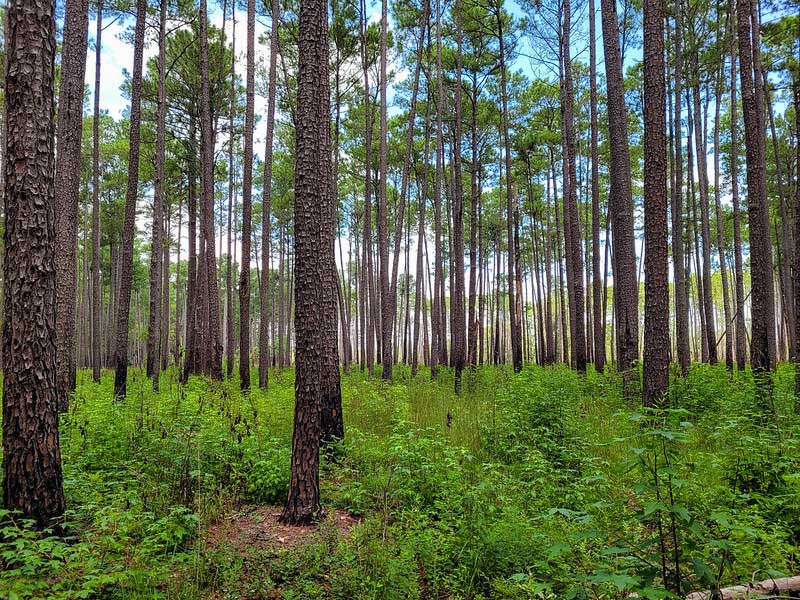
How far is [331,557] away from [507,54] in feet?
54.1

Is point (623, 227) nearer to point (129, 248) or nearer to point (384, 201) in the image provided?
point (384, 201)

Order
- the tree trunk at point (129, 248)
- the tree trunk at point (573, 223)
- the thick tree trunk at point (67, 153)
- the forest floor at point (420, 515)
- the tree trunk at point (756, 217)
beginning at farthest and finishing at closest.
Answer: the tree trunk at point (573, 223)
the tree trunk at point (129, 248)
the tree trunk at point (756, 217)
the thick tree trunk at point (67, 153)
the forest floor at point (420, 515)

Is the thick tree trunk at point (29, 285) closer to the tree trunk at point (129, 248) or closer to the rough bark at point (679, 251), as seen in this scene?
the tree trunk at point (129, 248)

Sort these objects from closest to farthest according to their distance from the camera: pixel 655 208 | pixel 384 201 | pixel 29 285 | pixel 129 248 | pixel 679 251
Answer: pixel 29 285, pixel 655 208, pixel 129 248, pixel 384 201, pixel 679 251

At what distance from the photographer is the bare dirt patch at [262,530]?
12.1 feet

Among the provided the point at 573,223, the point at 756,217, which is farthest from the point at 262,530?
the point at 573,223

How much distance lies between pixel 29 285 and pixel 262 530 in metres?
2.73

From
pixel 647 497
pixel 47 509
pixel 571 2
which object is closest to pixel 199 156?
pixel 571 2

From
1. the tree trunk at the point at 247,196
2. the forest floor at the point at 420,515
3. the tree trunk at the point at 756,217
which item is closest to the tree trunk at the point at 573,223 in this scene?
the tree trunk at the point at 756,217

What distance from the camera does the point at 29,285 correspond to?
3.26m

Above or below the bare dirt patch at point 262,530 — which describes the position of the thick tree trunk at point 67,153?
above

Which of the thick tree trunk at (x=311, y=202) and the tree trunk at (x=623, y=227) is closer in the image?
the thick tree trunk at (x=311, y=202)

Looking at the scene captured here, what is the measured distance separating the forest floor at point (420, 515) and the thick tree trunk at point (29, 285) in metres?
0.31

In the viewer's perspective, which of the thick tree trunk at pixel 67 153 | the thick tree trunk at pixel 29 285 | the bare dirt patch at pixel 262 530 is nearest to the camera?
the thick tree trunk at pixel 29 285
